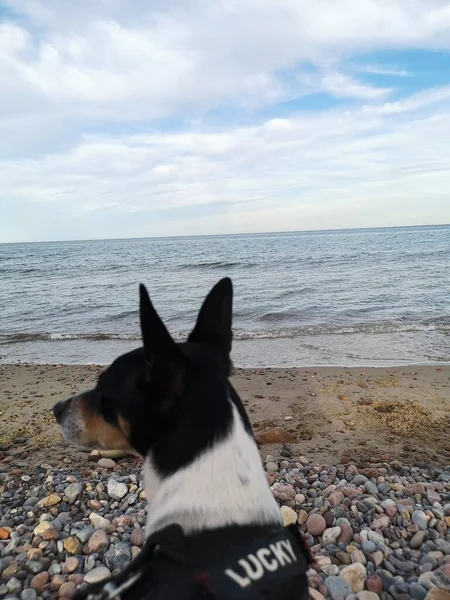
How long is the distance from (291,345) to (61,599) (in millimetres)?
8559

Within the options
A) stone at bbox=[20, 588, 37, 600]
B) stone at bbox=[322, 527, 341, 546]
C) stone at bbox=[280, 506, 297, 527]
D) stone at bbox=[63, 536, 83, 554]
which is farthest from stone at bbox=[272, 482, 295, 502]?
stone at bbox=[20, 588, 37, 600]

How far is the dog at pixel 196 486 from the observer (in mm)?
1721

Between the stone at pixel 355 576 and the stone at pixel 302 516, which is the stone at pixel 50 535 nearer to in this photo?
the stone at pixel 302 516

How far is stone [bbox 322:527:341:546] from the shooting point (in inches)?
133

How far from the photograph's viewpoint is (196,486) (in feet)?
6.23

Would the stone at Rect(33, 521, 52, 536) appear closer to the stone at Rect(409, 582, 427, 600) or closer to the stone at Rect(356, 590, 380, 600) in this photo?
the stone at Rect(356, 590, 380, 600)

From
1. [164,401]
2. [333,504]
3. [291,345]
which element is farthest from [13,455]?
[291,345]

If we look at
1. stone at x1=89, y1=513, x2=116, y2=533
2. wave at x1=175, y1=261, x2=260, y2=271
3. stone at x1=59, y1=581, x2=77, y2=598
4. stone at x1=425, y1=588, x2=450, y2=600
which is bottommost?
stone at x1=425, y1=588, x2=450, y2=600

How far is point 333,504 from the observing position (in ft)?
12.4

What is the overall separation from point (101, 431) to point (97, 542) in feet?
4.79

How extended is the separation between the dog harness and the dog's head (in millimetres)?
321

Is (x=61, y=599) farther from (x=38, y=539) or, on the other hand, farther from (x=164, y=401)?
(x=164, y=401)

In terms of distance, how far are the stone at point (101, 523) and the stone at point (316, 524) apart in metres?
1.50

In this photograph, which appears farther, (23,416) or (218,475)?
(23,416)
